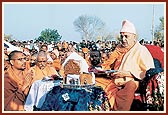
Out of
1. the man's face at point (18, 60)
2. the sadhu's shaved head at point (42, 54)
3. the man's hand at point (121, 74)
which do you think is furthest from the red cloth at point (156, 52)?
the man's face at point (18, 60)

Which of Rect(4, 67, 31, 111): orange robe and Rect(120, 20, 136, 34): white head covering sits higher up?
Rect(120, 20, 136, 34): white head covering

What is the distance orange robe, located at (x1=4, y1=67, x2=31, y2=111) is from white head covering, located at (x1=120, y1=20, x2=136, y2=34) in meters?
1.29

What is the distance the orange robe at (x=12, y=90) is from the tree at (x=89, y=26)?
0.84 meters

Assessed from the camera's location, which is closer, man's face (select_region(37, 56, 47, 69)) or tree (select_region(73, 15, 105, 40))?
tree (select_region(73, 15, 105, 40))

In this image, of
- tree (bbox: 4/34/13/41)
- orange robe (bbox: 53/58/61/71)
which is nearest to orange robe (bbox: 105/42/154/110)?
orange robe (bbox: 53/58/61/71)

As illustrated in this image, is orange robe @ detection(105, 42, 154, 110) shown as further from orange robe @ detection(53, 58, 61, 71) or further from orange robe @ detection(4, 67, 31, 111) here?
orange robe @ detection(4, 67, 31, 111)

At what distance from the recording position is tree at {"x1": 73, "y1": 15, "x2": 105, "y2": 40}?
6.55 m

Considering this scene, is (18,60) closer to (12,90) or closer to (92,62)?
(12,90)

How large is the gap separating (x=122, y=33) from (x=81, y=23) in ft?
1.63

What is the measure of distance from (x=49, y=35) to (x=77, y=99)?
83 centimetres

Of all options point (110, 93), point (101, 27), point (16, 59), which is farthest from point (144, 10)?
point (16, 59)

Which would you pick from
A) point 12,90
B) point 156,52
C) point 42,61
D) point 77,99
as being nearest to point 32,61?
point 42,61

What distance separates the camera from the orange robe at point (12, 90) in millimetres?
6672

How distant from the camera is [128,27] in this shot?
21.5 feet
